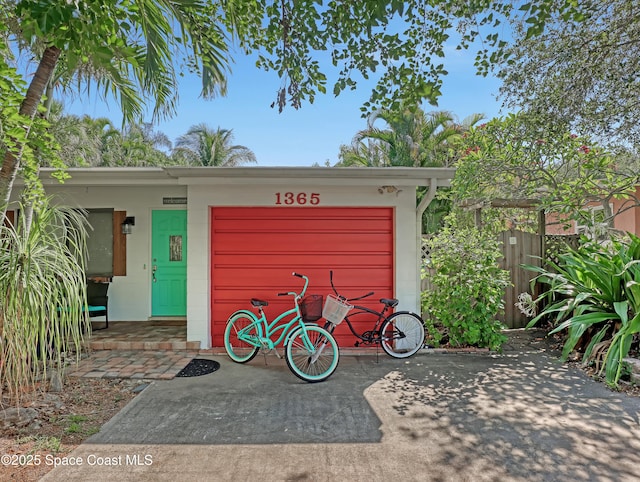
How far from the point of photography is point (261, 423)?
3.17 meters

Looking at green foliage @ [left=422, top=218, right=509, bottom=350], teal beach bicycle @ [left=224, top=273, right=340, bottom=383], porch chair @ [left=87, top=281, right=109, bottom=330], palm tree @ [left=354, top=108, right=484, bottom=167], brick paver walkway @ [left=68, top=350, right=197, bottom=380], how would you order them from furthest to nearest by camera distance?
palm tree @ [left=354, top=108, right=484, bottom=167] < porch chair @ [left=87, top=281, right=109, bottom=330] < green foliage @ [left=422, top=218, right=509, bottom=350] < brick paver walkway @ [left=68, top=350, right=197, bottom=380] < teal beach bicycle @ [left=224, top=273, right=340, bottom=383]

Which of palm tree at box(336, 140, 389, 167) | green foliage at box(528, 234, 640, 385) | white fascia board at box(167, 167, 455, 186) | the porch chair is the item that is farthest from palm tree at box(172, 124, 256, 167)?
green foliage at box(528, 234, 640, 385)

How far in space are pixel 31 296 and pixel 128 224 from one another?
13.6 ft

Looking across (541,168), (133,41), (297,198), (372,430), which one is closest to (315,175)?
(297,198)

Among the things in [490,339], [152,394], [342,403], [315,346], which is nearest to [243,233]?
[315,346]

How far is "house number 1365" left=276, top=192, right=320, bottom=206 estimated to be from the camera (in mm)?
5578

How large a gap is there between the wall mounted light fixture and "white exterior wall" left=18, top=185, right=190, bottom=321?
0.19 ft

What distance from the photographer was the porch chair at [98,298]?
6184 millimetres

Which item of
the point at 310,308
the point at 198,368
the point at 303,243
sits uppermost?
the point at 303,243

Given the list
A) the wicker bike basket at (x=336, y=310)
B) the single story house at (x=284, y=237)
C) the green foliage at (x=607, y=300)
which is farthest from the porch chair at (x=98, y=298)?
the green foliage at (x=607, y=300)

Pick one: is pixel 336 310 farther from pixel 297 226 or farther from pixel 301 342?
pixel 297 226

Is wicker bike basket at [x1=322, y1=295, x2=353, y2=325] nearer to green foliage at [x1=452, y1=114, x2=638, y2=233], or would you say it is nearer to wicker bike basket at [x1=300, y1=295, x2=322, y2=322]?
wicker bike basket at [x1=300, y1=295, x2=322, y2=322]

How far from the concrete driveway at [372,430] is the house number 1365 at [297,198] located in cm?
238

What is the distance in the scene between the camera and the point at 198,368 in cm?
464
